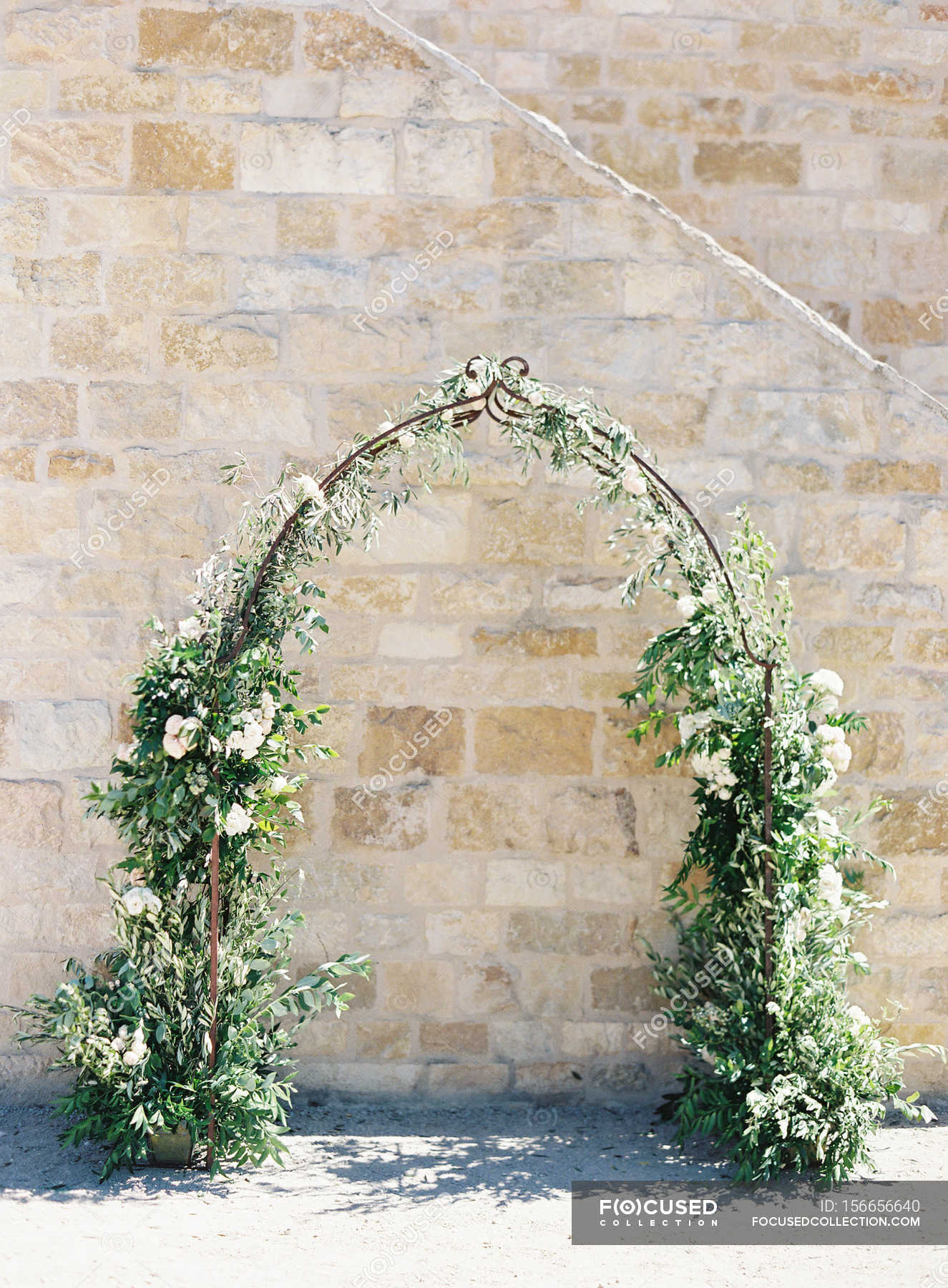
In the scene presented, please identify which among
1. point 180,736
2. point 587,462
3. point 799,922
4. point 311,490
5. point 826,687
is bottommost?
point 799,922

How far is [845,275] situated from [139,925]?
3487 mm

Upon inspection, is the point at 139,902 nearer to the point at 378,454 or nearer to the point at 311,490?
the point at 311,490

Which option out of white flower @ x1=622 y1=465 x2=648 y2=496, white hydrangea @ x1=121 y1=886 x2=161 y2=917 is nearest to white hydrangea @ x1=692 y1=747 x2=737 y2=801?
white flower @ x1=622 y1=465 x2=648 y2=496

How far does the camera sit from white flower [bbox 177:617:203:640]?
A: 109 inches

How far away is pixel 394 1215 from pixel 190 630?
1.54 metres

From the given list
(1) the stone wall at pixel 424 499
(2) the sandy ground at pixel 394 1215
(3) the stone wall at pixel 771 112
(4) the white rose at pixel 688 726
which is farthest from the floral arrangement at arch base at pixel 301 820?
(3) the stone wall at pixel 771 112

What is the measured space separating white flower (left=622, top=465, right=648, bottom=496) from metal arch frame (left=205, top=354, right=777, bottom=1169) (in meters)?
0.03

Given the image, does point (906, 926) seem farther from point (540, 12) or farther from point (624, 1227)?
point (540, 12)

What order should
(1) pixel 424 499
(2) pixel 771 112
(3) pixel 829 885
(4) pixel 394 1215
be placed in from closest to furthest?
(4) pixel 394 1215 < (3) pixel 829 885 < (1) pixel 424 499 < (2) pixel 771 112

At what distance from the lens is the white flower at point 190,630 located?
2.76m

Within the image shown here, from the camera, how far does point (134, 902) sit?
2740mm

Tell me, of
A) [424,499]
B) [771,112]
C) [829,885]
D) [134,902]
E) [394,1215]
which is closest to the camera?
[394,1215]

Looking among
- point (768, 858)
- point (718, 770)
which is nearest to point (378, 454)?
point (718, 770)

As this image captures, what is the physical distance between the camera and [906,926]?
3266 mm
